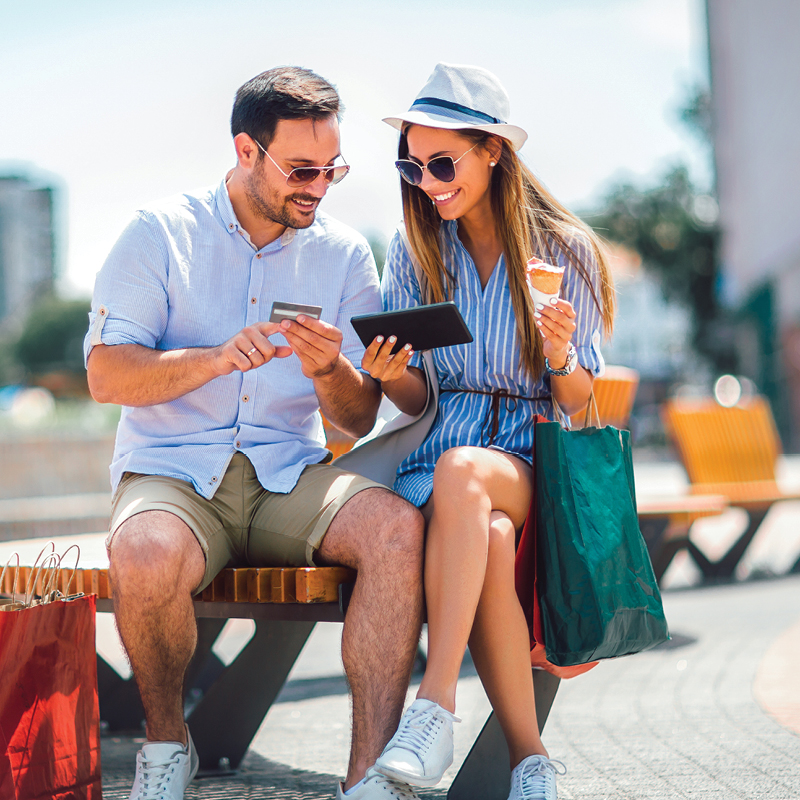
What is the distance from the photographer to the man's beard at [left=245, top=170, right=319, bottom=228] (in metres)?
3.00

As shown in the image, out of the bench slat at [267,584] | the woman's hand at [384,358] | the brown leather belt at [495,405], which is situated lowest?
the bench slat at [267,584]

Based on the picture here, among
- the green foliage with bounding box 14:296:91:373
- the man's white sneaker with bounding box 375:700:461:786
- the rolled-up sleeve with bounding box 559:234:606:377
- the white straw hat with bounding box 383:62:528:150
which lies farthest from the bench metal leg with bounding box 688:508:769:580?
the green foliage with bounding box 14:296:91:373

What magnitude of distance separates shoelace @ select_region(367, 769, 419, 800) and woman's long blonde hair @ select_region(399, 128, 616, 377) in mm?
1240

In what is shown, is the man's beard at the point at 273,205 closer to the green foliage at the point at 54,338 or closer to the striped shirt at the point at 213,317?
the striped shirt at the point at 213,317

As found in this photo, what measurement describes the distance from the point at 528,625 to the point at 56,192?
331 ft

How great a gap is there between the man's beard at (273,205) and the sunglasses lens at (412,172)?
0.95ft

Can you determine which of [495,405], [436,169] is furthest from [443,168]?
[495,405]

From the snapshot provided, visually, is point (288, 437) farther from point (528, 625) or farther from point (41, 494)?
point (41, 494)

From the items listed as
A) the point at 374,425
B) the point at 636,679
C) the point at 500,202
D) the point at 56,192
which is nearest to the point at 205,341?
the point at 374,425

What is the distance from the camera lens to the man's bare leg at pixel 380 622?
7.82ft

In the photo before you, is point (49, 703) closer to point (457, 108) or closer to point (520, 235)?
point (520, 235)

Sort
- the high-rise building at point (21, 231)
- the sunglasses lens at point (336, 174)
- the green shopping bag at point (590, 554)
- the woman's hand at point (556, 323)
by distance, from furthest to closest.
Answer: the high-rise building at point (21, 231)
the sunglasses lens at point (336, 174)
the woman's hand at point (556, 323)
the green shopping bag at point (590, 554)

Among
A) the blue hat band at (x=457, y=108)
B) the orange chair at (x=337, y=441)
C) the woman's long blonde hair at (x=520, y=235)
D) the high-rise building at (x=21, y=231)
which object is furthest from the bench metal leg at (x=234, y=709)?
the high-rise building at (x=21, y=231)

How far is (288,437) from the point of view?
9.77 ft
